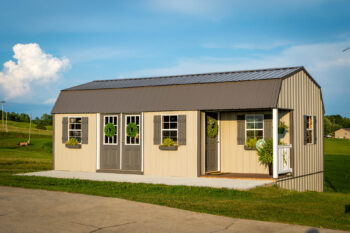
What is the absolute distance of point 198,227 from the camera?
7254 millimetres

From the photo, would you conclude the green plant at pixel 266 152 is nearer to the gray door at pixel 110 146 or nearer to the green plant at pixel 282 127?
the green plant at pixel 282 127

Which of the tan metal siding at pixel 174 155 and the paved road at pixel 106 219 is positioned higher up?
the tan metal siding at pixel 174 155

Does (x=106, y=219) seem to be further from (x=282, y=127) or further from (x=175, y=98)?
(x=282, y=127)

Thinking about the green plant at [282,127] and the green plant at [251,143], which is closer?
the green plant at [282,127]

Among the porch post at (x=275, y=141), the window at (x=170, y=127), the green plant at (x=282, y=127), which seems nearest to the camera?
the porch post at (x=275, y=141)

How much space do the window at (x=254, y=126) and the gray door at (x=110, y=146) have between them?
4967 millimetres

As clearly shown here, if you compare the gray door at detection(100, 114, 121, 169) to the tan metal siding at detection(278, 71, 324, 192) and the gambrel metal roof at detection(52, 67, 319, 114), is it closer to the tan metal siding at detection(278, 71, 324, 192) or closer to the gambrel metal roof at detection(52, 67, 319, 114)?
the gambrel metal roof at detection(52, 67, 319, 114)

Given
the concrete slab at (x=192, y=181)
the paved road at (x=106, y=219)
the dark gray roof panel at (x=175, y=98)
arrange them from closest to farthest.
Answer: the paved road at (x=106, y=219) < the concrete slab at (x=192, y=181) < the dark gray roof panel at (x=175, y=98)

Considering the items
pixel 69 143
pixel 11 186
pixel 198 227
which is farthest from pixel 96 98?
pixel 198 227

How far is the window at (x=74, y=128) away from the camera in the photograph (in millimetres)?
17938

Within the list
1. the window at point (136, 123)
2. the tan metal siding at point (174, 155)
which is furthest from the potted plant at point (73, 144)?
the tan metal siding at point (174, 155)

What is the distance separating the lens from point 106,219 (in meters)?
7.89

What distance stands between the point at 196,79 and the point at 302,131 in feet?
14.6

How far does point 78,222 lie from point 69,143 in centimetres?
1054
